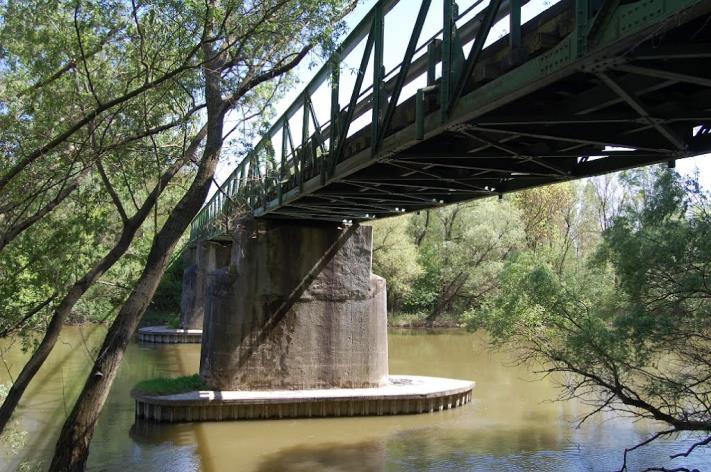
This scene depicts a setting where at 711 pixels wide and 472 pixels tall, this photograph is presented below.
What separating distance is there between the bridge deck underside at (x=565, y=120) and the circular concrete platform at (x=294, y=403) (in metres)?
7.74

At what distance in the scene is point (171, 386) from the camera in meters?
17.7

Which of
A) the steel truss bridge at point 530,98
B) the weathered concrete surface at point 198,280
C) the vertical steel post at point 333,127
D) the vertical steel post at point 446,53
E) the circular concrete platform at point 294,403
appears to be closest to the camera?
the steel truss bridge at point 530,98

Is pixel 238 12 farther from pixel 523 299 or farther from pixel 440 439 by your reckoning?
pixel 523 299

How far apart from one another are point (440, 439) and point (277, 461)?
4009 mm

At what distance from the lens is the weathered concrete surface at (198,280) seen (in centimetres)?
3384

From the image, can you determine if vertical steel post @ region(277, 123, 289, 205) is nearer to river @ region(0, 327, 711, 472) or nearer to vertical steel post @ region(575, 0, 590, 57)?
river @ region(0, 327, 711, 472)

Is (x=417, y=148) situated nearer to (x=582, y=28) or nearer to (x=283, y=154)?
(x=582, y=28)

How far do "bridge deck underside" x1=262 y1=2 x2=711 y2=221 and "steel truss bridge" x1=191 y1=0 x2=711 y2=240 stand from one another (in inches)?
0.5

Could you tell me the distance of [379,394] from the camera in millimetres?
17562

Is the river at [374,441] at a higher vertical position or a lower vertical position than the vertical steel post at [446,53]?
lower

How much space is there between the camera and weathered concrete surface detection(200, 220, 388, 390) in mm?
17859

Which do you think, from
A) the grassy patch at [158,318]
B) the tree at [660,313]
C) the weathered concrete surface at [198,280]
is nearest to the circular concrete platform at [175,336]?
the weathered concrete surface at [198,280]

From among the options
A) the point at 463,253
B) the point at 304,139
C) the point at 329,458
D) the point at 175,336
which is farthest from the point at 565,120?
the point at 463,253

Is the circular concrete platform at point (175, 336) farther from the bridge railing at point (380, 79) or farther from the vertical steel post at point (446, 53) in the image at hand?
the vertical steel post at point (446, 53)
